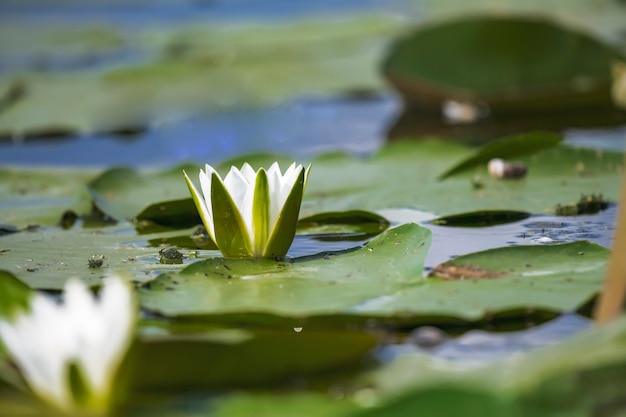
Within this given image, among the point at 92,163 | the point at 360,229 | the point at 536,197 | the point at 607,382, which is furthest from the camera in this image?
the point at 92,163

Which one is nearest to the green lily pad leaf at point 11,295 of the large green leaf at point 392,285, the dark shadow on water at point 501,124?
the large green leaf at point 392,285

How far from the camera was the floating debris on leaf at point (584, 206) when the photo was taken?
1.87 meters

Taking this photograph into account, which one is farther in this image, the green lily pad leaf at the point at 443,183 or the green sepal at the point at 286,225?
the green lily pad leaf at the point at 443,183

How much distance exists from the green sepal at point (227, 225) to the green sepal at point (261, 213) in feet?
0.05

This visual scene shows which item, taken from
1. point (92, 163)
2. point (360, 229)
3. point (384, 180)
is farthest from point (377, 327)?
point (92, 163)

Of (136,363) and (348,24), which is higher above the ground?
(348,24)

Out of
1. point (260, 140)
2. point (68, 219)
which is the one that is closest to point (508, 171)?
point (68, 219)

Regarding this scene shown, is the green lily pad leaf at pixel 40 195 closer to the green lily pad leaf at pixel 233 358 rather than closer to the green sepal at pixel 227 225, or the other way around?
the green sepal at pixel 227 225

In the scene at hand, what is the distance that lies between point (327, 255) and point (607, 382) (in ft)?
2.15

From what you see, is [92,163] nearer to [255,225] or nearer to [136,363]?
[255,225]

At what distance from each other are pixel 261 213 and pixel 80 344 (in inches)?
22.8

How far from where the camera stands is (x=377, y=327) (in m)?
1.22

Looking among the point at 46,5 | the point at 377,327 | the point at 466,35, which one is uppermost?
the point at 46,5

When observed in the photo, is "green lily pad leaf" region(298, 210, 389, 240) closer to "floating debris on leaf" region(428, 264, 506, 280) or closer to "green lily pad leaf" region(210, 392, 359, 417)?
"floating debris on leaf" region(428, 264, 506, 280)
